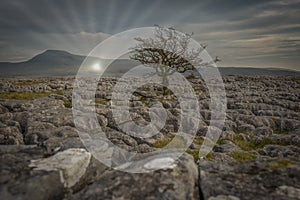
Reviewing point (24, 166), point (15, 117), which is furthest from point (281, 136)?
point (15, 117)

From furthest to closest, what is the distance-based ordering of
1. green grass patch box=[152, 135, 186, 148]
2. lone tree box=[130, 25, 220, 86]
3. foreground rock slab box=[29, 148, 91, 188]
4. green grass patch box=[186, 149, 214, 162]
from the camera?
lone tree box=[130, 25, 220, 86] < green grass patch box=[152, 135, 186, 148] < green grass patch box=[186, 149, 214, 162] < foreground rock slab box=[29, 148, 91, 188]

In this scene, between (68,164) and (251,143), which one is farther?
(251,143)

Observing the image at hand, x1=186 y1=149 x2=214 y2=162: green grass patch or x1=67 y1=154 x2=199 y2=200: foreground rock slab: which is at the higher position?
x1=67 y1=154 x2=199 y2=200: foreground rock slab

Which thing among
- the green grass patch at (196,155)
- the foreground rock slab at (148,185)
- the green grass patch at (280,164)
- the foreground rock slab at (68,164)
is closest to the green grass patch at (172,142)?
the green grass patch at (196,155)

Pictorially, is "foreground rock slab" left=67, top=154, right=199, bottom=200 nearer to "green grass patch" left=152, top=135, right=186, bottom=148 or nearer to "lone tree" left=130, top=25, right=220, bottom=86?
"green grass patch" left=152, top=135, right=186, bottom=148

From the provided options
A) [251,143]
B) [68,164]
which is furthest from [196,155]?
[68,164]

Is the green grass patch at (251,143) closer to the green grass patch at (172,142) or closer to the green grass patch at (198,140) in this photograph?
the green grass patch at (198,140)

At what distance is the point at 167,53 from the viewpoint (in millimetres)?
51531

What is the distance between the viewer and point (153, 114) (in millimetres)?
26609

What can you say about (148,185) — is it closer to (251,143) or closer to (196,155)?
(196,155)

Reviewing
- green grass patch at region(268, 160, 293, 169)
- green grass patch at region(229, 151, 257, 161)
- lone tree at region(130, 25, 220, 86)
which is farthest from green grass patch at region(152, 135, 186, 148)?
lone tree at region(130, 25, 220, 86)

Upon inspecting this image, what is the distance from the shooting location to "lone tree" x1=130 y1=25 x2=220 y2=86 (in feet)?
169

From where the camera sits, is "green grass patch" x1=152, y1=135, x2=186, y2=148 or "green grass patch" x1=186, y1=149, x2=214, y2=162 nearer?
"green grass patch" x1=186, y1=149, x2=214, y2=162

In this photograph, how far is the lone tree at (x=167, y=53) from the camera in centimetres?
5150
